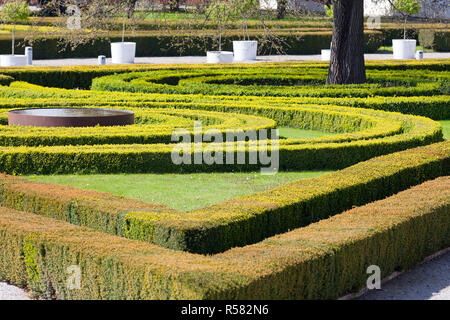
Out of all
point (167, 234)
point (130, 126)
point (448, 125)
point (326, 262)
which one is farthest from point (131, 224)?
point (448, 125)

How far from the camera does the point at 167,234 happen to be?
6.26 metres

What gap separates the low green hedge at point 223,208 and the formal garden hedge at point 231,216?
1 centimetres

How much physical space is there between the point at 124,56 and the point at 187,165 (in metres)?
18.2

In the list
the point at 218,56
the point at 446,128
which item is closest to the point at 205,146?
the point at 446,128

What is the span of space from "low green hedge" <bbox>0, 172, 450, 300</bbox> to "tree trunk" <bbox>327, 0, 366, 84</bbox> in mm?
10630

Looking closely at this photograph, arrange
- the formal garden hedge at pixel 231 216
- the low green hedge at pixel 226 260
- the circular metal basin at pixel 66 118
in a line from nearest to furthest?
the low green hedge at pixel 226 260 → the formal garden hedge at pixel 231 216 → the circular metal basin at pixel 66 118

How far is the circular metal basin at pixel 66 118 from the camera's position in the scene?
463 inches

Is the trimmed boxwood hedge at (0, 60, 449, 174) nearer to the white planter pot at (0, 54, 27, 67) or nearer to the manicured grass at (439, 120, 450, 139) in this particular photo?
the manicured grass at (439, 120, 450, 139)

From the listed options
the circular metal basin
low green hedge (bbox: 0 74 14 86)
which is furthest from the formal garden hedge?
low green hedge (bbox: 0 74 14 86)

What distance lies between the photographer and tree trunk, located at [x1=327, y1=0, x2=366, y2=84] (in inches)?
674

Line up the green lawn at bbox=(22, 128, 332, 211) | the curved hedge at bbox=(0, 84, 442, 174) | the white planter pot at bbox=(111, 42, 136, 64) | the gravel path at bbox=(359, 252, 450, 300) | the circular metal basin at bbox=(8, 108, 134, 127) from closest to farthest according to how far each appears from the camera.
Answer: the gravel path at bbox=(359, 252, 450, 300) < the green lawn at bbox=(22, 128, 332, 211) < the curved hedge at bbox=(0, 84, 442, 174) < the circular metal basin at bbox=(8, 108, 134, 127) < the white planter pot at bbox=(111, 42, 136, 64)

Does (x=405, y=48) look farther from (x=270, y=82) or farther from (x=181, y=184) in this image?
(x=181, y=184)

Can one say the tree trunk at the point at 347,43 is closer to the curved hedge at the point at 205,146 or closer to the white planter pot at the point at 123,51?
the curved hedge at the point at 205,146

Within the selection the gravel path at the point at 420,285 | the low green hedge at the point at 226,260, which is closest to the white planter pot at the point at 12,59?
the low green hedge at the point at 226,260
